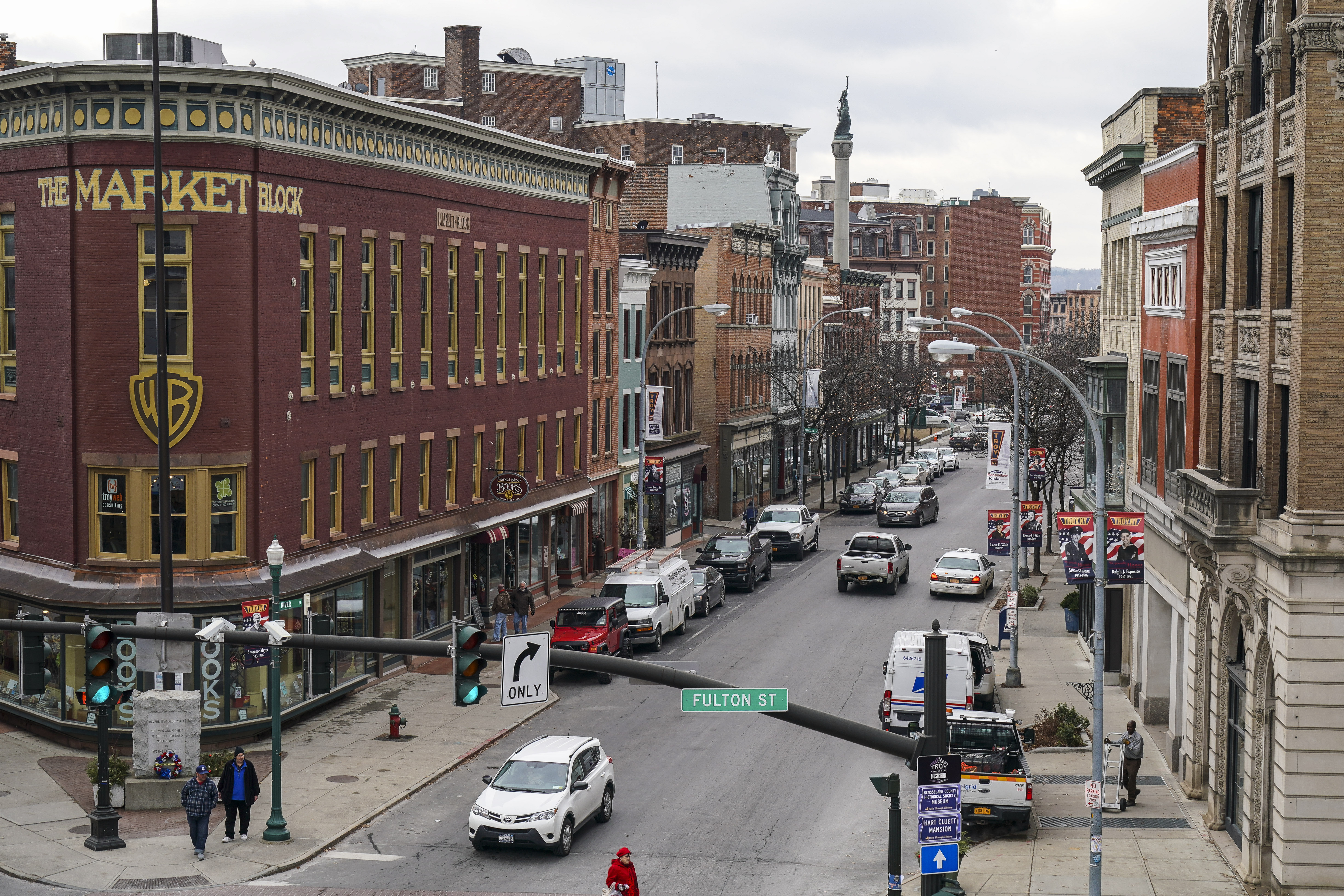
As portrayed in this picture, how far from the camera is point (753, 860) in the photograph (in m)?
25.1

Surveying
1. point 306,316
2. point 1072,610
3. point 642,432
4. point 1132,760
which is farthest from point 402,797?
point 1072,610

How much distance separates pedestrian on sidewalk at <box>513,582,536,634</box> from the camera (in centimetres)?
4144

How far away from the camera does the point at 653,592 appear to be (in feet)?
142

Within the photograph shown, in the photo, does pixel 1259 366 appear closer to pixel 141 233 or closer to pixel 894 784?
pixel 894 784

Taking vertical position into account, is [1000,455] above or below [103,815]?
above

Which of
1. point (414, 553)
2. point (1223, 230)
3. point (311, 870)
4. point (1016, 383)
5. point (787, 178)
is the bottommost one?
point (311, 870)

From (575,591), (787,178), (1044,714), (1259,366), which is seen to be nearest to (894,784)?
(1259,366)

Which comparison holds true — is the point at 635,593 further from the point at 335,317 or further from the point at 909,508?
the point at 909,508

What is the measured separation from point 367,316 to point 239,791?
15796 mm

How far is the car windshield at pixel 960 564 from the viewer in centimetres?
5288

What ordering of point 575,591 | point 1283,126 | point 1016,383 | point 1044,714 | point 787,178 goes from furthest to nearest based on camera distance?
point 787,178 < point 575,591 < point 1016,383 < point 1044,714 < point 1283,126

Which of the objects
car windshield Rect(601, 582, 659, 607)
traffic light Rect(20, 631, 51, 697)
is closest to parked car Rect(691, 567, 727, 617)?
car windshield Rect(601, 582, 659, 607)

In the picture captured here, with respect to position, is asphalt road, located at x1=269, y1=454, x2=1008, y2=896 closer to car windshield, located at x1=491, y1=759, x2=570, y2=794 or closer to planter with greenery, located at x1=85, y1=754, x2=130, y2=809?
car windshield, located at x1=491, y1=759, x2=570, y2=794

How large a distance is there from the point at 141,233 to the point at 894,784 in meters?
22.6
